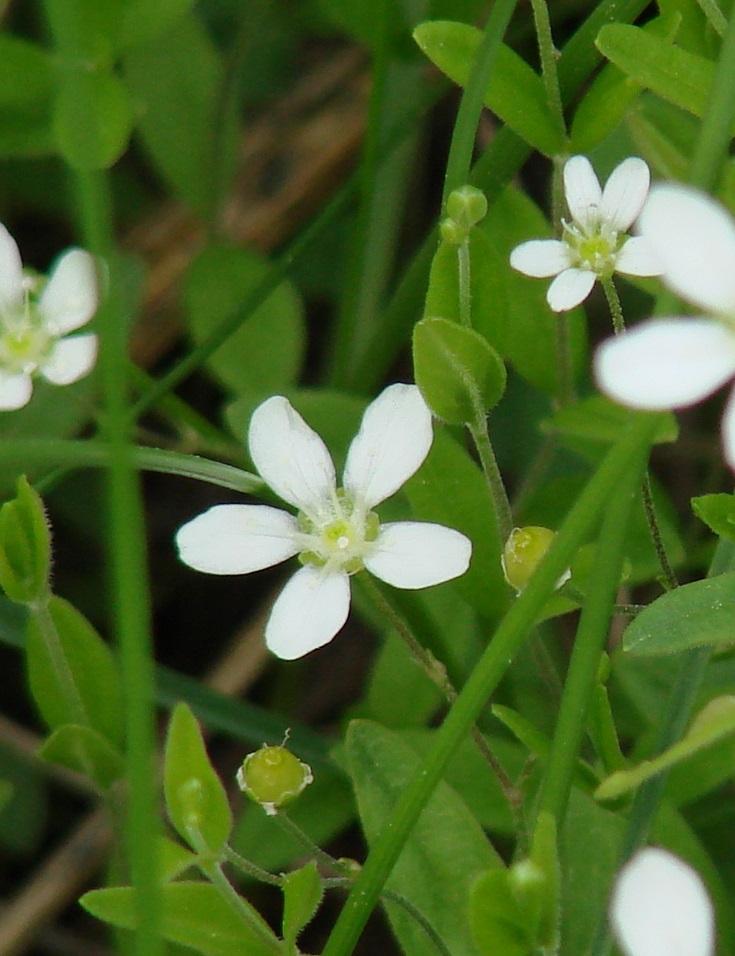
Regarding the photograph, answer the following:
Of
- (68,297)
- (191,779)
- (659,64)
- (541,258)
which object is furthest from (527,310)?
(191,779)

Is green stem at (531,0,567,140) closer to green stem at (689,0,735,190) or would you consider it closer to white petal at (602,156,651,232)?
white petal at (602,156,651,232)

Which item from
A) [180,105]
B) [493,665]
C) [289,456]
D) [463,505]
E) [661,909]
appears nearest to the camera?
[661,909]

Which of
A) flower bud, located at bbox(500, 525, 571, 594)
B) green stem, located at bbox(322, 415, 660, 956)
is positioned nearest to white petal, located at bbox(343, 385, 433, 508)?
flower bud, located at bbox(500, 525, 571, 594)

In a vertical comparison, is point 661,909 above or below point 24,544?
below

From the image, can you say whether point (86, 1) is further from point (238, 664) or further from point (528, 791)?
point (528, 791)

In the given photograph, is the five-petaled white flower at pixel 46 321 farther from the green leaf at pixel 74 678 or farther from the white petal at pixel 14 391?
the green leaf at pixel 74 678

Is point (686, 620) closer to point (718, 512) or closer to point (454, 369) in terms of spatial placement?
point (718, 512)
